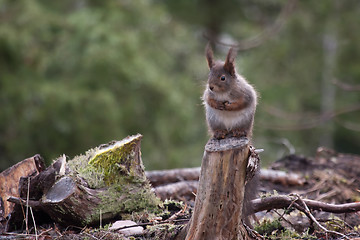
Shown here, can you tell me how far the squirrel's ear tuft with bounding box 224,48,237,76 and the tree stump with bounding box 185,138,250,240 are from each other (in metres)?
0.65

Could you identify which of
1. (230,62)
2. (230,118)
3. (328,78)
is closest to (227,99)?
(230,118)

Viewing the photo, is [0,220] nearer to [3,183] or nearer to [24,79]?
[3,183]

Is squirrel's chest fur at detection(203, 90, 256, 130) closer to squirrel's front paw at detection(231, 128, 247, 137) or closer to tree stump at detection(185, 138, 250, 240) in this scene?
squirrel's front paw at detection(231, 128, 247, 137)

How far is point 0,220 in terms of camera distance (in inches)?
118

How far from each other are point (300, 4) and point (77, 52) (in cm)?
579

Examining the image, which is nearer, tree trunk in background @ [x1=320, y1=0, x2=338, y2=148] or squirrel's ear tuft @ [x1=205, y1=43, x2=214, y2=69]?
squirrel's ear tuft @ [x1=205, y1=43, x2=214, y2=69]

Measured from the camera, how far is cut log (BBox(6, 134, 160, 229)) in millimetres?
2766

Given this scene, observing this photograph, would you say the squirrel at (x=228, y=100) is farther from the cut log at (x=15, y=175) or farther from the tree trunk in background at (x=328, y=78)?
the tree trunk in background at (x=328, y=78)

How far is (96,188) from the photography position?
300 cm

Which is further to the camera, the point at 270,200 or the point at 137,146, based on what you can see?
the point at 137,146

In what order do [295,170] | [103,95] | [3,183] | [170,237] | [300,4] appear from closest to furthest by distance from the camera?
[170,237] → [3,183] → [295,170] → [103,95] → [300,4]

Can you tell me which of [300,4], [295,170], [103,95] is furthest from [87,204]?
[300,4]

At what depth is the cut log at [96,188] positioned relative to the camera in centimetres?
277

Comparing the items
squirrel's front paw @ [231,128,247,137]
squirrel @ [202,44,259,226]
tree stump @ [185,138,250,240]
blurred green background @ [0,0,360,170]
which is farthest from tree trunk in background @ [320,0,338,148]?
tree stump @ [185,138,250,240]
